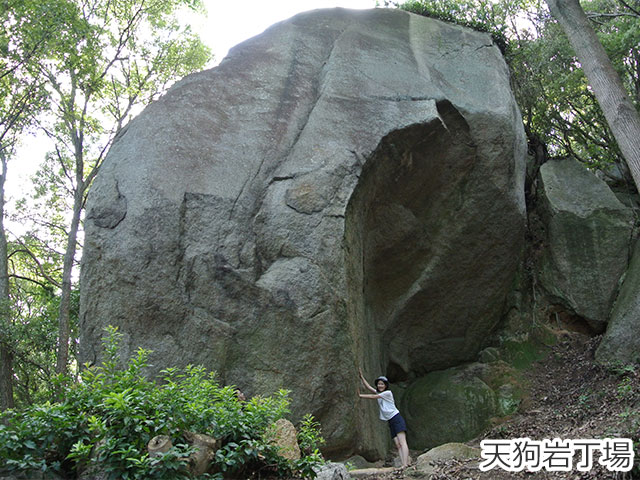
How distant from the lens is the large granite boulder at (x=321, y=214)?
24.4 feet

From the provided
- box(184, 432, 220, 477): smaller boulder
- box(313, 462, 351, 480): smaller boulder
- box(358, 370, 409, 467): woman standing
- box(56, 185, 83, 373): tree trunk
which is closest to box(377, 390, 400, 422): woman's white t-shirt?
box(358, 370, 409, 467): woman standing

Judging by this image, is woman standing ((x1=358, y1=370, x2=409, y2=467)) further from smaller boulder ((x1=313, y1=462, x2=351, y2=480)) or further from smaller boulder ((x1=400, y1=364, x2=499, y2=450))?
smaller boulder ((x1=313, y1=462, x2=351, y2=480))

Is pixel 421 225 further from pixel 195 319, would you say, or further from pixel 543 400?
pixel 195 319

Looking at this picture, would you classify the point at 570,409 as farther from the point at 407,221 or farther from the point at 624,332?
the point at 407,221

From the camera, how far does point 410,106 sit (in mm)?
9578

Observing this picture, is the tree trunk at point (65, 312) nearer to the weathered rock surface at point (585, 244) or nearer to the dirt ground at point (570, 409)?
the dirt ground at point (570, 409)

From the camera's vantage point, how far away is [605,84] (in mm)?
8125

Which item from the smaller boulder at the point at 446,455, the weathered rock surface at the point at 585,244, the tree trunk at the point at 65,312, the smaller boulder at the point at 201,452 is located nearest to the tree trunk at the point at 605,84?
the weathered rock surface at the point at 585,244

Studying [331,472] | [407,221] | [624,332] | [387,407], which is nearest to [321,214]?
[407,221]

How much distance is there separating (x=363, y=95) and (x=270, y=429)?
6.31m

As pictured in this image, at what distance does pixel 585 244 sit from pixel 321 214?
6349 millimetres

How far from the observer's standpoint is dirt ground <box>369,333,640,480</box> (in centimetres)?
594

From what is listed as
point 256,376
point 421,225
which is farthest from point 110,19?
point 256,376

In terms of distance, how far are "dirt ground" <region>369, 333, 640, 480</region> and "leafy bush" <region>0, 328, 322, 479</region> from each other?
2492 mm
